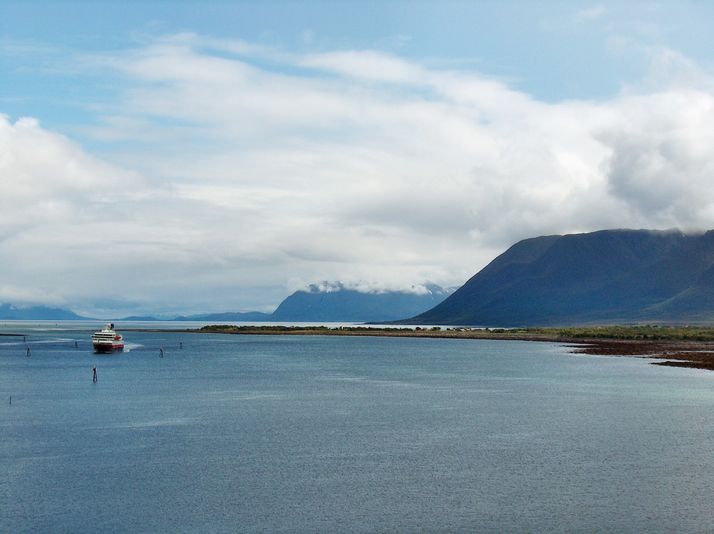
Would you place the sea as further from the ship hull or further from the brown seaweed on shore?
the ship hull

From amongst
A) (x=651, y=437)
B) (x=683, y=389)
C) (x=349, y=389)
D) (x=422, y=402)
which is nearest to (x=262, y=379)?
(x=349, y=389)

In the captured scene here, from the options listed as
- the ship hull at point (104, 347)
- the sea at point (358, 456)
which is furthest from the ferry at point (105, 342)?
the sea at point (358, 456)

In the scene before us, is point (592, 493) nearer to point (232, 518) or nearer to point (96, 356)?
point (232, 518)

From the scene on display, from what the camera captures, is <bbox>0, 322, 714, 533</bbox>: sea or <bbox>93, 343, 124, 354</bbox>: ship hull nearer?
<bbox>0, 322, 714, 533</bbox>: sea

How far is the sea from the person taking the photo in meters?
35.9

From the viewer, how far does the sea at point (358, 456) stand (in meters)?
35.9

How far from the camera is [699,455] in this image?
4922 centimetres

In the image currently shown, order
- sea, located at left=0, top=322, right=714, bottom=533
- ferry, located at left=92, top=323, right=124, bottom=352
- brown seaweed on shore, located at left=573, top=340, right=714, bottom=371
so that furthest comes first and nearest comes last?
ferry, located at left=92, top=323, right=124, bottom=352, brown seaweed on shore, located at left=573, top=340, right=714, bottom=371, sea, located at left=0, top=322, right=714, bottom=533

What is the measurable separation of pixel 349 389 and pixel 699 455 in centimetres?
4782

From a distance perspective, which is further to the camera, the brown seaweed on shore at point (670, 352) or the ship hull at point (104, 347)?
the ship hull at point (104, 347)

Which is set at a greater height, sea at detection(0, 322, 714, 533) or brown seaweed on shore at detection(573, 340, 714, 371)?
brown seaweed on shore at detection(573, 340, 714, 371)

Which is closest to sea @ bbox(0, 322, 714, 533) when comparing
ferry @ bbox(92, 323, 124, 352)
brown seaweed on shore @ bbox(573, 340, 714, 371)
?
brown seaweed on shore @ bbox(573, 340, 714, 371)

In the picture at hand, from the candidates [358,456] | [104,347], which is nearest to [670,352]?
[104,347]

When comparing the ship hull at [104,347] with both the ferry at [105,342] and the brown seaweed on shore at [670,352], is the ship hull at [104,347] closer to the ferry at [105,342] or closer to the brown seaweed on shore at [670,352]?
the ferry at [105,342]
